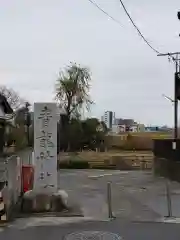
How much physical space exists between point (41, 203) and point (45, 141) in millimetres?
1739

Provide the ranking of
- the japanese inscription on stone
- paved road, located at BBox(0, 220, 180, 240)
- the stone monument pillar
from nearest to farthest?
1. paved road, located at BBox(0, 220, 180, 240)
2. the stone monument pillar
3. the japanese inscription on stone

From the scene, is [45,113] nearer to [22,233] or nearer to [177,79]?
[22,233]

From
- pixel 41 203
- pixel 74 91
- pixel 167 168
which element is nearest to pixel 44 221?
pixel 41 203

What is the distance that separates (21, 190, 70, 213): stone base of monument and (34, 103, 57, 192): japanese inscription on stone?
17.0 inches

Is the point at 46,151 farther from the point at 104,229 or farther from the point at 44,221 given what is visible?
the point at 104,229

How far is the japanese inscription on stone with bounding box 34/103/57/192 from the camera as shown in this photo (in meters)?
12.9

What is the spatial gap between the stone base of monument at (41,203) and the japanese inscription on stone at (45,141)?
432 mm

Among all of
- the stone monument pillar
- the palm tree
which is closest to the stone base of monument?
the stone monument pillar

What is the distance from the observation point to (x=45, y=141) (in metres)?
13.1

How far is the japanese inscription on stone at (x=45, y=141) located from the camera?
1294 centimetres

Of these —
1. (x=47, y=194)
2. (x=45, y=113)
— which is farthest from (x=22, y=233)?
(x=45, y=113)

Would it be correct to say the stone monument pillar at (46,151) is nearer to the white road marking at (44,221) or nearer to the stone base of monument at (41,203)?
the stone base of monument at (41,203)

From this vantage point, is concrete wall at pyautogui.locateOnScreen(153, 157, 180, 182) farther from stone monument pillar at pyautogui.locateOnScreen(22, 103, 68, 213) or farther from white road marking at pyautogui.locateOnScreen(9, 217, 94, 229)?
white road marking at pyautogui.locateOnScreen(9, 217, 94, 229)

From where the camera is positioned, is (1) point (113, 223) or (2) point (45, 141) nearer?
(1) point (113, 223)
